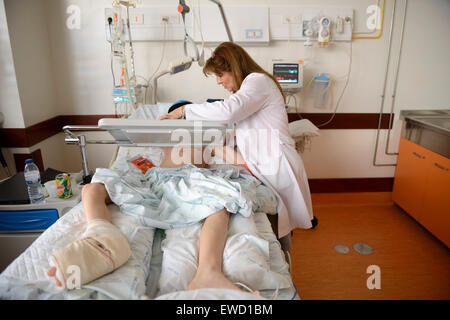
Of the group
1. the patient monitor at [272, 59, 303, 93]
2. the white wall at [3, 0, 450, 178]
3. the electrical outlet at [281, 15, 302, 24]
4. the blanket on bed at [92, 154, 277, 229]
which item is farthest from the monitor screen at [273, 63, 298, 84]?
the blanket on bed at [92, 154, 277, 229]

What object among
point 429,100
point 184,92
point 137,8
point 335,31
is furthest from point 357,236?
point 137,8

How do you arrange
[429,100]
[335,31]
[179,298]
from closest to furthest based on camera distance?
[179,298]
[335,31]
[429,100]

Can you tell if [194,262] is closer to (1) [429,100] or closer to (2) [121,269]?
(2) [121,269]

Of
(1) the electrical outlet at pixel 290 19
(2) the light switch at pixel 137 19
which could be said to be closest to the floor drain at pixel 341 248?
(1) the electrical outlet at pixel 290 19

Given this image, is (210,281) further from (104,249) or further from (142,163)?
(142,163)

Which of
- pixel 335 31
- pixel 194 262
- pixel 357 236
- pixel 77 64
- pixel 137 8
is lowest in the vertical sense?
pixel 357 236

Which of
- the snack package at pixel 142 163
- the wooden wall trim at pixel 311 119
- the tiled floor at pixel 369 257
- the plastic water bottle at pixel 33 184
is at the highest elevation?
the wooden wall trim at pixel 311 119

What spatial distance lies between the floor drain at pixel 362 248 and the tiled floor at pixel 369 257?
0.03 meters

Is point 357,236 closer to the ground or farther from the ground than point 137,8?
closer to the ground

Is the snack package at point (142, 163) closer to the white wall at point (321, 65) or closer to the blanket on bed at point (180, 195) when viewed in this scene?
the blanket on bed at point (180, 195)

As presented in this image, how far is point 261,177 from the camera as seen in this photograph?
1662mm

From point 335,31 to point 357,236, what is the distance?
1.71 m

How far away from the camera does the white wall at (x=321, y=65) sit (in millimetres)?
2631

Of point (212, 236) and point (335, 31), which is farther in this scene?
point (335, 31)
